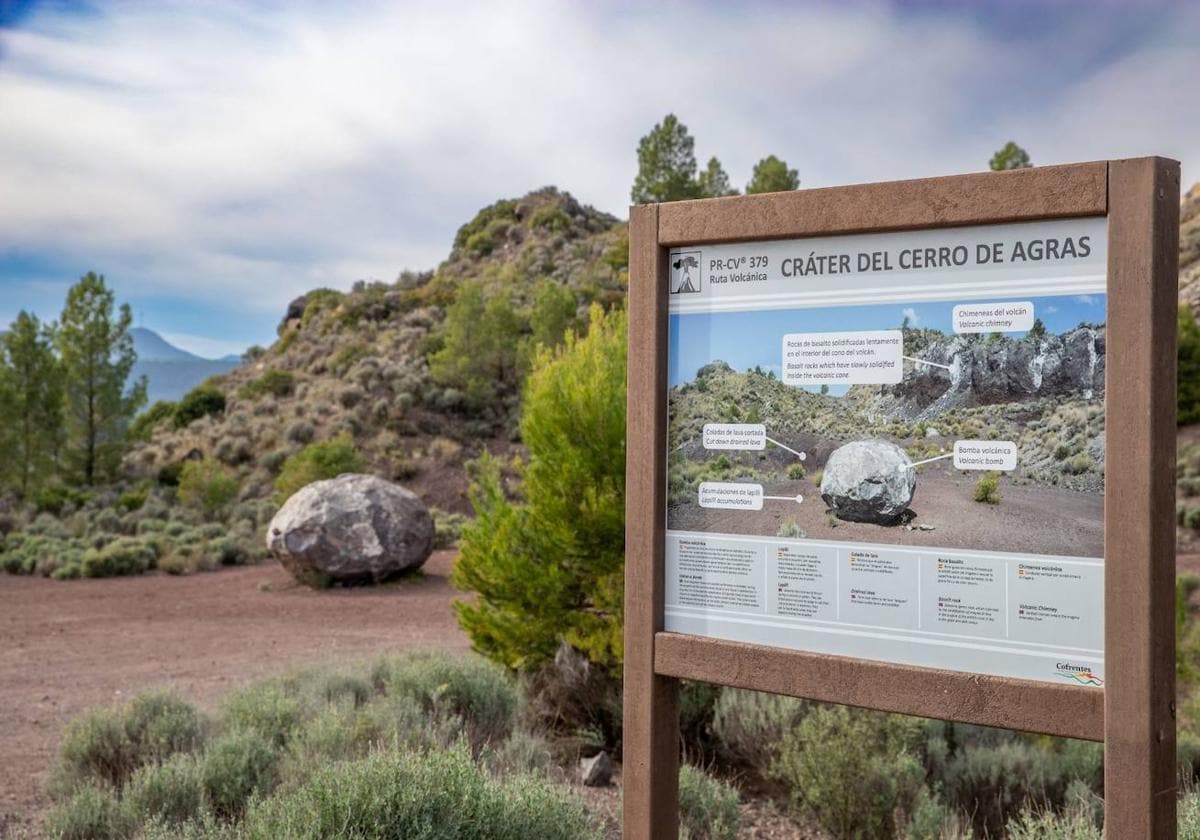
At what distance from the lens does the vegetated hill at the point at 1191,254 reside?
26.8 meters

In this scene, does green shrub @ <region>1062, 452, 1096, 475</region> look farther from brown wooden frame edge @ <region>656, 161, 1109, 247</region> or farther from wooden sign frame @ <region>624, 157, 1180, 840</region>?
brown wooden frame edge @ <region>656, 161, 1109, 247</region>

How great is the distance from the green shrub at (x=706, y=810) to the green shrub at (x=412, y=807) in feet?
3.26

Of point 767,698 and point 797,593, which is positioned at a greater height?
point 797,593

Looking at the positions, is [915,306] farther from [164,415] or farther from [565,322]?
[164,415]

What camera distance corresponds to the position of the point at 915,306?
282 cm

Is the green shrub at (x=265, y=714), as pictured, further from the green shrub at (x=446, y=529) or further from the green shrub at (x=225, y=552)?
the green shrub at (x=225, y=552)

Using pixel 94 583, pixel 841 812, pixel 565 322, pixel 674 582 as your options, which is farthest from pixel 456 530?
pixel 674 582

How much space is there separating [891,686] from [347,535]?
468 inches

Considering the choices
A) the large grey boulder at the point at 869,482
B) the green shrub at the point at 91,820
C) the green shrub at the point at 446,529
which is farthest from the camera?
the green shrub at the point at 446,529

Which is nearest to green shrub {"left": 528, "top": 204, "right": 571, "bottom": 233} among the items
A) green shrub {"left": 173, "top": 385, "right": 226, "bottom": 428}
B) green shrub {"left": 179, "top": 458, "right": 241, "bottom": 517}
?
green shrub {"left": 173, "top": 385, "right": 226, "bottom": 428}

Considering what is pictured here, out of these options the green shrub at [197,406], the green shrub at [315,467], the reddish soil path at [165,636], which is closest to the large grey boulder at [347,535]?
the reddish soil path at [165,636]

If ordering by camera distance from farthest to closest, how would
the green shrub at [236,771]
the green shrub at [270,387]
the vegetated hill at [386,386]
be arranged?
the green shrub at [270,387]
the vegetated hill at [386,386]
the green shrub at [236,771]

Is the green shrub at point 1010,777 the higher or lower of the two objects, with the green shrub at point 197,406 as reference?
lower

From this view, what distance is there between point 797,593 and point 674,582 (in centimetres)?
45
